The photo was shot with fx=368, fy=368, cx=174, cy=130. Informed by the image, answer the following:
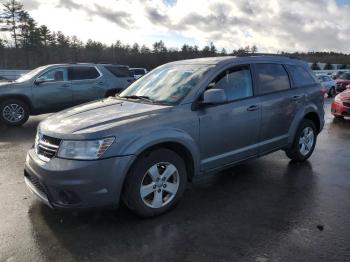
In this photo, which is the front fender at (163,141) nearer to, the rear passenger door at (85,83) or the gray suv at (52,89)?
the gray suv at (52,89)

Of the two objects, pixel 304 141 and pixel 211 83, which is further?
pixel 304 141

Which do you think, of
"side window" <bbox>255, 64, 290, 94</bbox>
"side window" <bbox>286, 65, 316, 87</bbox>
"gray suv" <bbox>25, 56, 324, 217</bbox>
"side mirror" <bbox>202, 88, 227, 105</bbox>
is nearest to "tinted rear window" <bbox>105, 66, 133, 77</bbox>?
"gray suv" <bbox>25, 56, 324, 217</bbox>

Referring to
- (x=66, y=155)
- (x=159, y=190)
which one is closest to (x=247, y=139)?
(x=159, y=190)

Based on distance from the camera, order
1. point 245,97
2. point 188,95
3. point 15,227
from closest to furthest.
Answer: point 15,227
point 188,95
point 245,97

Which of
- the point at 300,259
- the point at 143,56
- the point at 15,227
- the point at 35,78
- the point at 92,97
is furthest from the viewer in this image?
the point at 143,56

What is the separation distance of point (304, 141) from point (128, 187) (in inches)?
151

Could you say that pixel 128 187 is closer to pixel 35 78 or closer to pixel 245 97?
pixel 245 97

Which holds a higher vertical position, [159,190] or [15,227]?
[159,190]

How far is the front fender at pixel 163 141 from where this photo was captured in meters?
3.85

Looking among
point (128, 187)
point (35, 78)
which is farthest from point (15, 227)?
point (35, 78)

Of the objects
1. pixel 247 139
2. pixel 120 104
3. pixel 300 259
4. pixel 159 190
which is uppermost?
pixel 120 104

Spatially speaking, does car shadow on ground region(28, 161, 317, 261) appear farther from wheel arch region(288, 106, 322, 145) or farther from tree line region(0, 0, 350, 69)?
tree line region(0, 0, 350, 69)

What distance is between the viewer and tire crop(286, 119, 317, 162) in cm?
627

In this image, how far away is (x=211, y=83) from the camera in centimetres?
477
